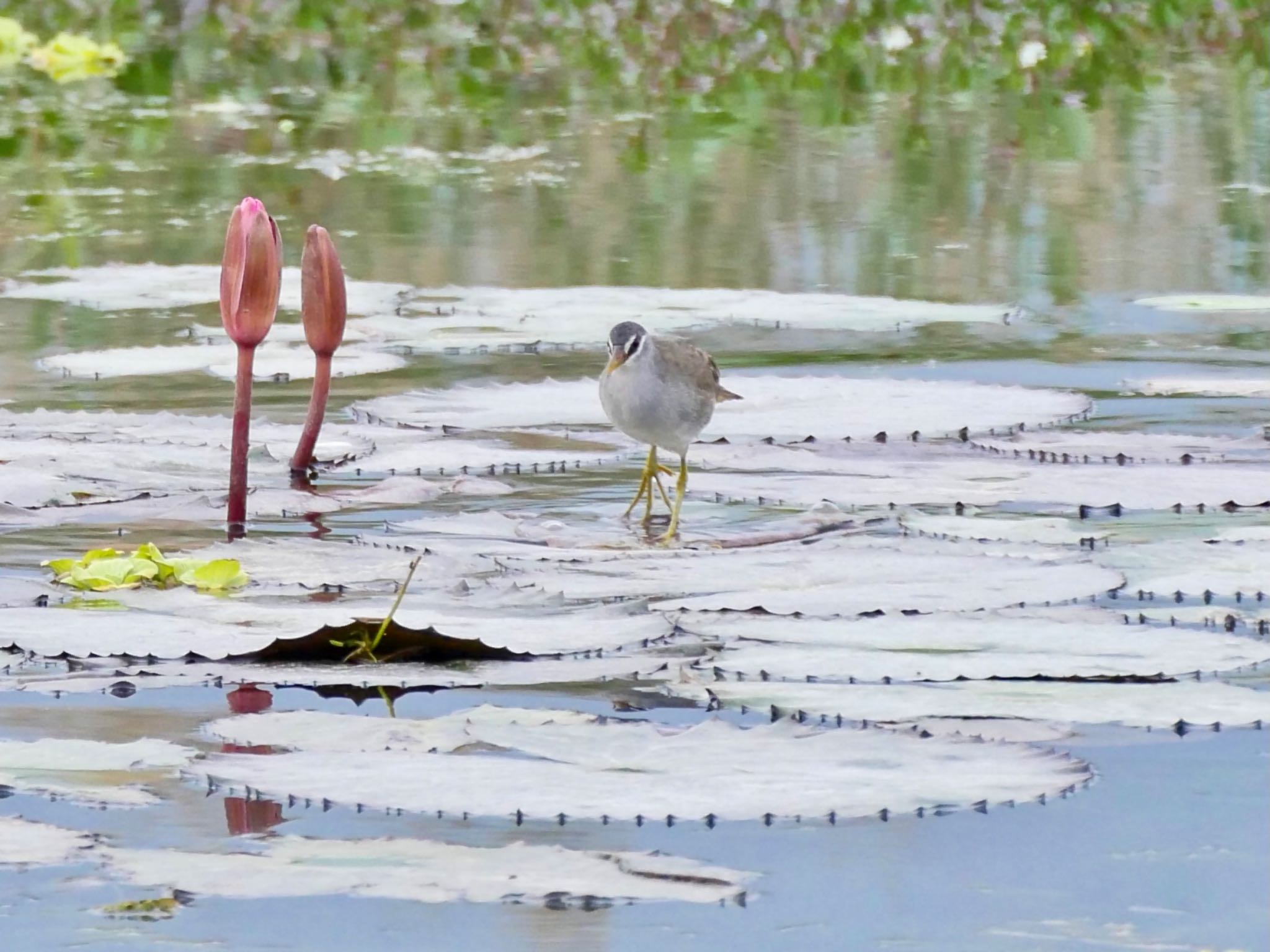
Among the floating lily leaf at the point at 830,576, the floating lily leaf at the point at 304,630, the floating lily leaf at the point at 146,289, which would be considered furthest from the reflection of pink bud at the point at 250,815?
the floating lily leaf at the point at 146,289

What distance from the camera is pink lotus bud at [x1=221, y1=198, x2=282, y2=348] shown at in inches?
176

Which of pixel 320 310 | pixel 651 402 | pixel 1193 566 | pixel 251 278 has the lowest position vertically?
pixel 1193 566

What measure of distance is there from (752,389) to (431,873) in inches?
142

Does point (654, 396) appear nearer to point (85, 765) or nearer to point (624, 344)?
point (624, 344)

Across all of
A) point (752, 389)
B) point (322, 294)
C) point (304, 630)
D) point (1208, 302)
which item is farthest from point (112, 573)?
point (1208, 302)

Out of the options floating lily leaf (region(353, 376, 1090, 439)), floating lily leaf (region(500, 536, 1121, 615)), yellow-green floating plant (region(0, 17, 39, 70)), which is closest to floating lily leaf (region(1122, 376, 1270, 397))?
floating lily leaf (region(353, 376, 1090, 439))

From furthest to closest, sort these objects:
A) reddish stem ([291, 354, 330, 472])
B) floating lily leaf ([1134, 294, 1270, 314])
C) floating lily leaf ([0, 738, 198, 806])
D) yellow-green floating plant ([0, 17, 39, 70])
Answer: yellow-green floating plant ([0, 17, 39, 70]) < floating lily leaf ([1134, 294, 1270, 314]) < reddish stem ([291, 354, 330, 472]) < floating lily leaf ([0, 738, 198, 806])

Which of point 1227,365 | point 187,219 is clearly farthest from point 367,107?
point 1227,365

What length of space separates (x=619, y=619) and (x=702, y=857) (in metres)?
0.95

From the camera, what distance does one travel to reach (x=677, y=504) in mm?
4668

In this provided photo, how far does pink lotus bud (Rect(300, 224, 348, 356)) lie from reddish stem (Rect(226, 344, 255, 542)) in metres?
0.31

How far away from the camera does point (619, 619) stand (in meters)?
3.73

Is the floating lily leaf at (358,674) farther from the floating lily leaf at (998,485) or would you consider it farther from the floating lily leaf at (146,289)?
the floating lily leaf at (146,289)

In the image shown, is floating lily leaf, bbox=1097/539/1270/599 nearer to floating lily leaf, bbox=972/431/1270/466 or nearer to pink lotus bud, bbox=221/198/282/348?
floating lily leaf, bbox=972/431/1270/466
